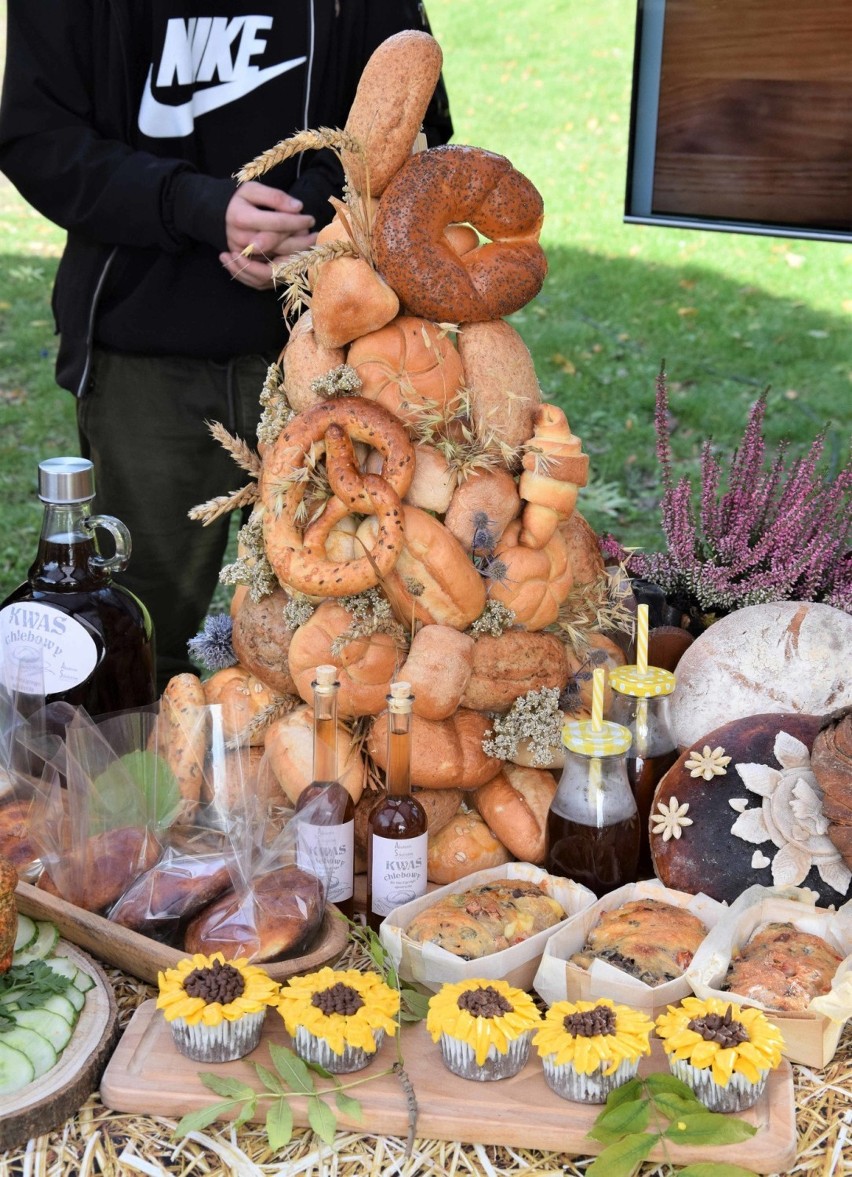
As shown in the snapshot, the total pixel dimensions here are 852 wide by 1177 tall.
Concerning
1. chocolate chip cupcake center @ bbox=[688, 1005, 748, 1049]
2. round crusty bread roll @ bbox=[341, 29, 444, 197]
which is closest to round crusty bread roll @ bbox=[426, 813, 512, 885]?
chocolate chip cupcake center @ bbox=[688, 1005, 748, 1049]

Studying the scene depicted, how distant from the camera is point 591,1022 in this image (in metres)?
1.22

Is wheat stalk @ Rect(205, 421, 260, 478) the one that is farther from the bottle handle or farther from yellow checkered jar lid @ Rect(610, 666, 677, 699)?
yellow checkered jar lid @ Rect(610, 666, 677, 699)

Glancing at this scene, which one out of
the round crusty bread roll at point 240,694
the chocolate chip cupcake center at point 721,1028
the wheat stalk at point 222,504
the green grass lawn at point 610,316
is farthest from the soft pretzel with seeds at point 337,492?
the green grass lawn at point 610,316

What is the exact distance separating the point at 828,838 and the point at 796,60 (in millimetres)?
1401

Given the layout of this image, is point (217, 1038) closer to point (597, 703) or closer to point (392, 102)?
point (597, 703)

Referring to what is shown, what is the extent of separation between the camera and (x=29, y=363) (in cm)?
596

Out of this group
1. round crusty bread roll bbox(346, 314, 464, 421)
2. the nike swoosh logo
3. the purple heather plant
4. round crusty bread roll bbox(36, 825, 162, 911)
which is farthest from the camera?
the nike swoosh logo

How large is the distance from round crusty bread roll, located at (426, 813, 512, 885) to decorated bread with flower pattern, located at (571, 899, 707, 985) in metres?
0.22

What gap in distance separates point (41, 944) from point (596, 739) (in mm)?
700

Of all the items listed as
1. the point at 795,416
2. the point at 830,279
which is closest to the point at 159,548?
the point at 795,416

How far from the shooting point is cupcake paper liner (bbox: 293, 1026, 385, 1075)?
1.27 metres

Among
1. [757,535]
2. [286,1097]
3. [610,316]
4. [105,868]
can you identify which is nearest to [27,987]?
[105,868]

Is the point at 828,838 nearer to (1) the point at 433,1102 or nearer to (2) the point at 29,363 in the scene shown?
(1) the point at 433,1102

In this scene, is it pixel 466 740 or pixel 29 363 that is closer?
pixel 466 740
